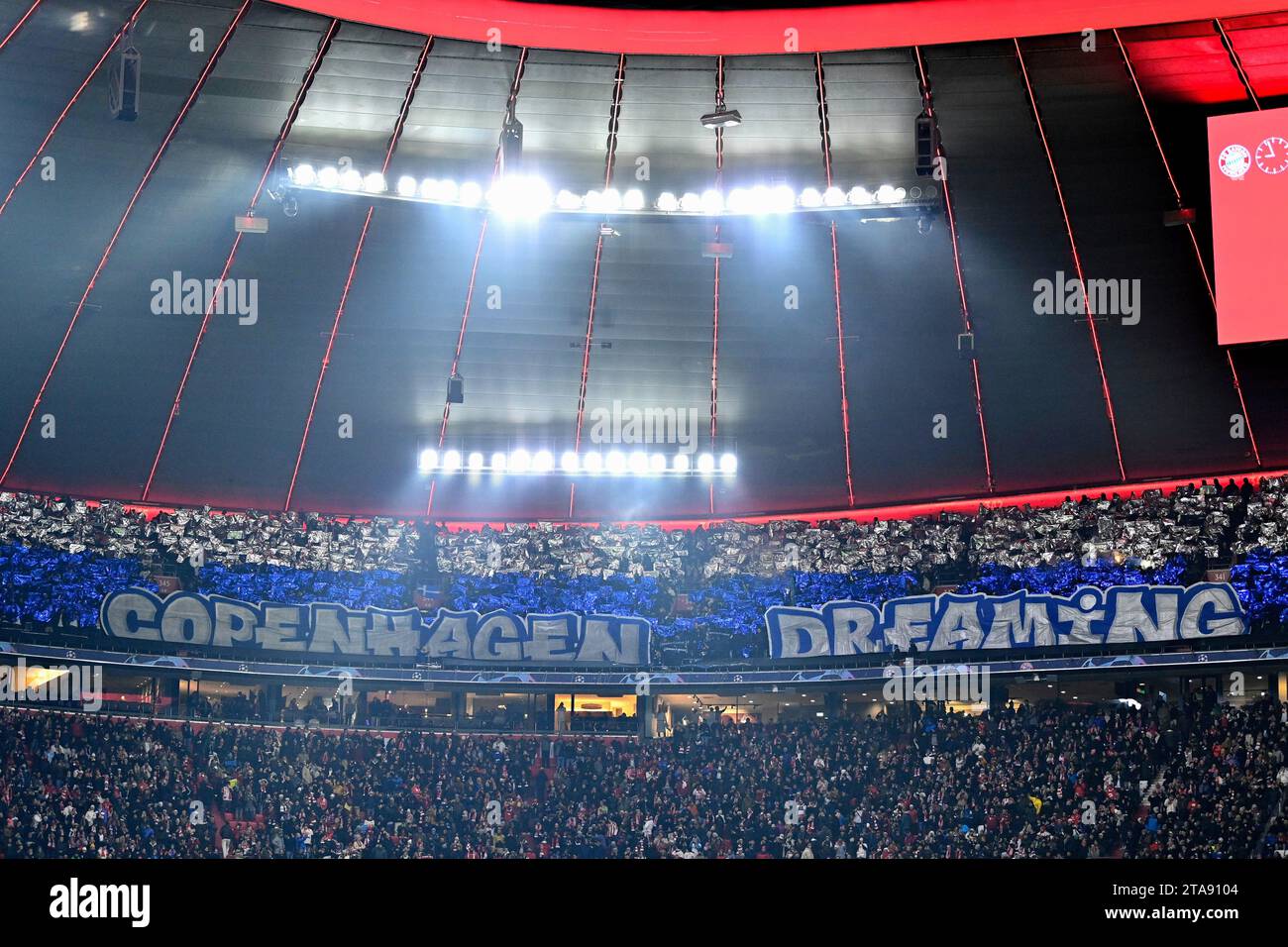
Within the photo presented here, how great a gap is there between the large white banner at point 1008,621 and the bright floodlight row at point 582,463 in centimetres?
350

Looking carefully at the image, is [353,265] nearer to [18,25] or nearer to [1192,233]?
[18,25]

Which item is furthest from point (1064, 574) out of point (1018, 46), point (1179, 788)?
point (1018, 46)

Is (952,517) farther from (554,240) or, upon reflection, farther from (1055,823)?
(554,240)

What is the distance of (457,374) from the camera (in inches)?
1078

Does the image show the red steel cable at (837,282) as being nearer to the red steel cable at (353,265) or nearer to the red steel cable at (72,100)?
the red steel cable at (353,265)

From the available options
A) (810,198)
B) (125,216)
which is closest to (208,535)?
(125,216)

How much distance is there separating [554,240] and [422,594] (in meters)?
7.46

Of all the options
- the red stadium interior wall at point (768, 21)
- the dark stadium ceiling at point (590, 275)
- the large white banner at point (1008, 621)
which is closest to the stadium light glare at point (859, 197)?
the dark stadium ceiling at point (590, 275)

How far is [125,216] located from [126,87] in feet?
22.0

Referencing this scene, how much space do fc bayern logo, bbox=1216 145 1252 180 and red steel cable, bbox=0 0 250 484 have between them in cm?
1567

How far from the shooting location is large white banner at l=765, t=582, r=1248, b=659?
23.9m

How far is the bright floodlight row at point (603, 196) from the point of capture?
79.0 ft

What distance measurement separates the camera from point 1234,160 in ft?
74.6
